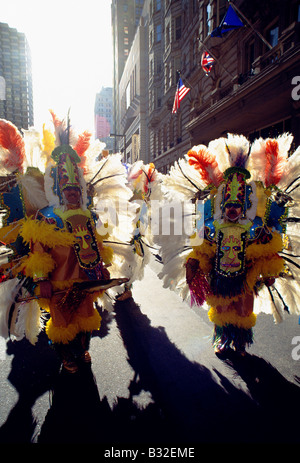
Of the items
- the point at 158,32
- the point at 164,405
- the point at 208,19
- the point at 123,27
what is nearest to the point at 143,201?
the point at 164,405

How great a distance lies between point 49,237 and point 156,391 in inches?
65.5

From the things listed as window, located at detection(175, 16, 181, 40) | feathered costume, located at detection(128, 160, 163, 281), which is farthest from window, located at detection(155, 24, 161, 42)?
feathered costume, located at detection(128, 160, 163, 281)

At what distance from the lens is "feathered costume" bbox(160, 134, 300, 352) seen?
8.44 ft

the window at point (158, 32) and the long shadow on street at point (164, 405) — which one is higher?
the window at point (158, 32)

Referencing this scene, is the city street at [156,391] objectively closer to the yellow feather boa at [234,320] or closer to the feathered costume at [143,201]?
the yellow feather boa at [234,320]

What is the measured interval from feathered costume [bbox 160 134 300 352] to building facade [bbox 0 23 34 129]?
8501cm

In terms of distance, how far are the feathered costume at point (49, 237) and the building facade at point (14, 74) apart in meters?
84.3

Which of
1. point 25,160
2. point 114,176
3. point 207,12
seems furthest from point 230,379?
point 207,12

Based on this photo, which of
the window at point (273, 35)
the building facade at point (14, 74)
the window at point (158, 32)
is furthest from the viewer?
the building facade at point (14, 74)

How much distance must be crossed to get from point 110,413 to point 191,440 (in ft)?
2.16

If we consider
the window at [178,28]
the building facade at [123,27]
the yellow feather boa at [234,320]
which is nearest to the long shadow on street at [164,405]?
the yellow feather boa at [234,320]

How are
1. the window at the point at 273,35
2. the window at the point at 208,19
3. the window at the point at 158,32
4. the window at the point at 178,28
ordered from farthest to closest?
the window at the point at 158,32
the window at the point at 178,28
the window at the point at 208,19
the window at the point at 273,35

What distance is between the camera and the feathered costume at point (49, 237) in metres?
2.49

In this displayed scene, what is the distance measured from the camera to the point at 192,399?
2.26m
